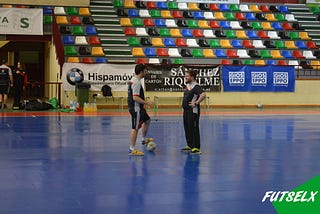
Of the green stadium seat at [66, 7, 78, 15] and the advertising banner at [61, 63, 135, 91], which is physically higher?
the green stadium seat at [66, 7, 78, 15]

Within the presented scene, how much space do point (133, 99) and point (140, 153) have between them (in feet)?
3.91

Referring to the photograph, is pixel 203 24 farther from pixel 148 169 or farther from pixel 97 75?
pixel 148 169

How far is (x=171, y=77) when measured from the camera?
27.0 meters

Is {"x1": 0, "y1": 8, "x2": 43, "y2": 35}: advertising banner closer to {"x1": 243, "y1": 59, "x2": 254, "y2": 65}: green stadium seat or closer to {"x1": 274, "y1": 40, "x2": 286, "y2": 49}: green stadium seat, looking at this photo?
{"x1": 243, "y1": 59, "x2": 254, "y2": 65}: green stadium seat

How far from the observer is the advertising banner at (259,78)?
2794 centimetres

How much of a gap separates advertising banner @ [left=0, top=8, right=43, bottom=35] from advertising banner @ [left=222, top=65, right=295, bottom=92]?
9.43 m

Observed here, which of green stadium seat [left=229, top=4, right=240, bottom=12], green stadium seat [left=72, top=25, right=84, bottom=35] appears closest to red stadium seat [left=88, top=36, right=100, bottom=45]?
green stadium seat [left=72, top=25, right=84, bottom=35]

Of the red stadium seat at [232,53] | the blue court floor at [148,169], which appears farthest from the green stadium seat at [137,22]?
the blue court floor at [148,169]

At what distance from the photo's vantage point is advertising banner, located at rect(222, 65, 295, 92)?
2794 centimetres

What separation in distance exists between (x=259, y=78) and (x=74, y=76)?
31.2ft

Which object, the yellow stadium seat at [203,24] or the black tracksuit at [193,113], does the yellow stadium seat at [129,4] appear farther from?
the black tracksuit at [193,113]

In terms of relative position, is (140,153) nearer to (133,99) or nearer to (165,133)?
(133,99)

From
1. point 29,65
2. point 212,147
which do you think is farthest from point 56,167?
point 29,65

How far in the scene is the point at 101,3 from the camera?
32688 millimetres
